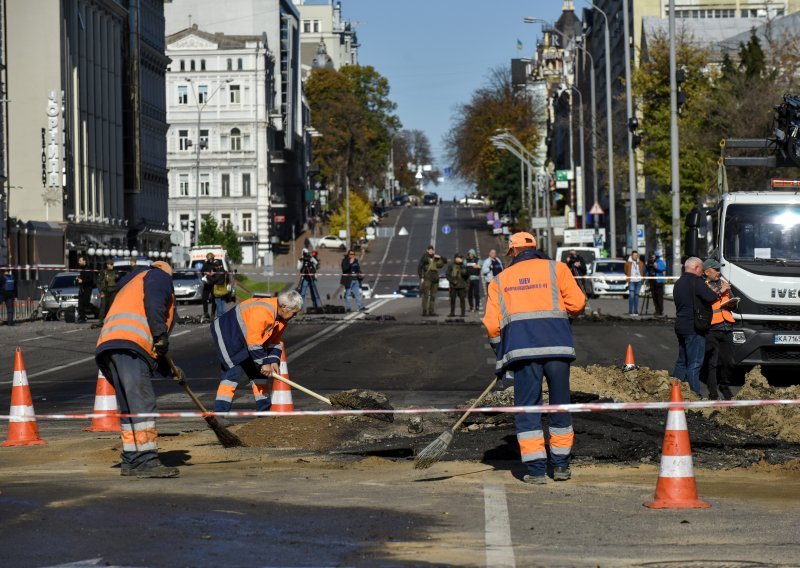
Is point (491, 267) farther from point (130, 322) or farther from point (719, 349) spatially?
point (130, 322)

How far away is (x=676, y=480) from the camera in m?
9.78

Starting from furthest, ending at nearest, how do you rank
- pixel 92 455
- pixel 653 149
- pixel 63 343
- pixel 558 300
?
pixel 653 149 < pixel 63 343 < pixel 92 455 < pixel 558 300

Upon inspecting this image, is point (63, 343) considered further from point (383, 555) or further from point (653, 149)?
point (653, 149)

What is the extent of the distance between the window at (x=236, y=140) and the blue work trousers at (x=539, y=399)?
400ft

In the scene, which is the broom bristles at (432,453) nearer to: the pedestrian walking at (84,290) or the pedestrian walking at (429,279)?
the pedestrian walking at (429,279)

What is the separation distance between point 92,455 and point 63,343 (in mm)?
20362

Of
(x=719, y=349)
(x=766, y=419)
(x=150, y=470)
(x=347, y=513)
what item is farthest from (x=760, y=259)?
(x=347, y=513)

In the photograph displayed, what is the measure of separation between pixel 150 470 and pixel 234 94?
122 meters

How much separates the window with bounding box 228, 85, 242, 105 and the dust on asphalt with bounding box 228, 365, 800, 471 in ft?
383

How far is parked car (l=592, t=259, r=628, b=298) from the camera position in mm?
59188

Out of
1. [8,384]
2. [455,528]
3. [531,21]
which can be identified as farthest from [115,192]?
[455,528]

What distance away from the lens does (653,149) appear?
64.8 meters

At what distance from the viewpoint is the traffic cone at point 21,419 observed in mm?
14008

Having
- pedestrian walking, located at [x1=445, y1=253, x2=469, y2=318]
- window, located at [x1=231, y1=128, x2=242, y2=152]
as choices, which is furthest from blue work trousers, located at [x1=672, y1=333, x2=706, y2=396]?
window, located at [x1=231, y1=128, x2=242, y2=152]
